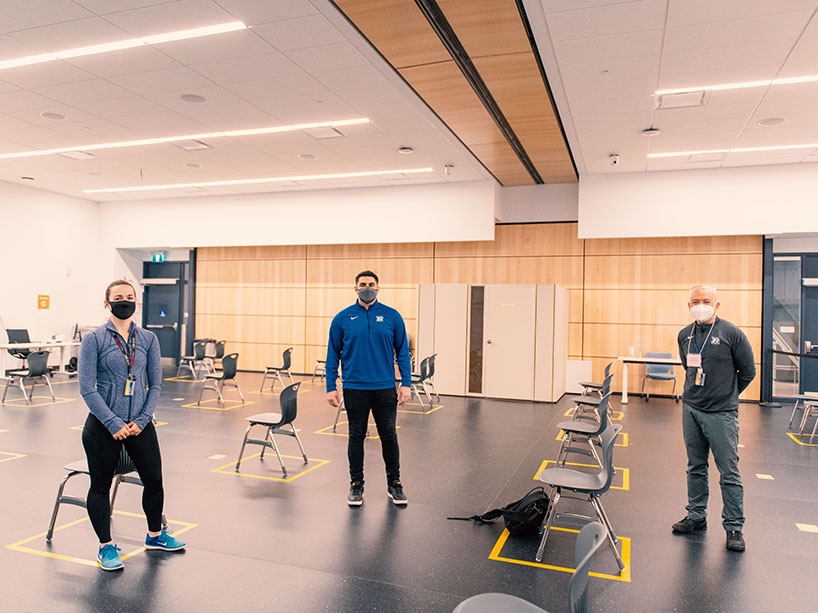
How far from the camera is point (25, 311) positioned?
12.7 meters

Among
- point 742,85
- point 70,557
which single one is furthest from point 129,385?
point 742,85

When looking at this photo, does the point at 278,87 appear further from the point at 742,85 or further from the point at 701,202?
the point at 701,202

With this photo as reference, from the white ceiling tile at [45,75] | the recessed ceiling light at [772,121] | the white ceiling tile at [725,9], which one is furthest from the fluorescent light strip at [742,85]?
the white ceiling tile at [45,75]

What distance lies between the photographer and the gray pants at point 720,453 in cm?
392

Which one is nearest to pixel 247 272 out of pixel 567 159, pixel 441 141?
Answer: pixel 441 141

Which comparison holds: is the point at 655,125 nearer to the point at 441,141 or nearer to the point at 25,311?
the point at 441,141

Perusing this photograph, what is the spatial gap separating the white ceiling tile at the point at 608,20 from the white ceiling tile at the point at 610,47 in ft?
0.33

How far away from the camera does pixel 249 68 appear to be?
615 cm

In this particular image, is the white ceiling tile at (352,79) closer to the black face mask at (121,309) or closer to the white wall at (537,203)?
the black face mask at (121,309)

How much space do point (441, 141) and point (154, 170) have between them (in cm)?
565

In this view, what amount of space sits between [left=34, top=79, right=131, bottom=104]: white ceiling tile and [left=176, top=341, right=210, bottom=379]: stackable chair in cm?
556

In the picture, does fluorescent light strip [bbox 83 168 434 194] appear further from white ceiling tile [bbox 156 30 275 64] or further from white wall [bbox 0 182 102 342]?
white ceiling tile [bbox 156 30 275 64]

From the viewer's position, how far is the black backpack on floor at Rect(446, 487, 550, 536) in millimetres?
4062

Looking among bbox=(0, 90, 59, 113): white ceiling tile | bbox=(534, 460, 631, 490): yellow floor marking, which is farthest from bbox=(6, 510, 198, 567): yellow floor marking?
bbox=(0, 90, 59, 113): white ceiling tile
